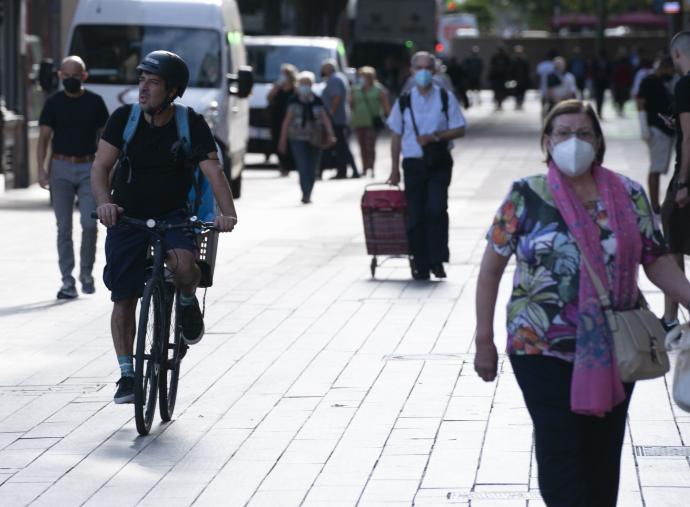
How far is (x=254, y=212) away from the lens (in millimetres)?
19906

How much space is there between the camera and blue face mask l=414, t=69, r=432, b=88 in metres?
12.9

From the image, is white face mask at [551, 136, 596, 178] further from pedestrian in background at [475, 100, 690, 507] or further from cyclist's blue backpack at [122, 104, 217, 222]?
cyclist's blue backpack at [122, 104, 217, 222]

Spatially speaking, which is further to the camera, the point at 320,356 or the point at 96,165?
the point at 320,356

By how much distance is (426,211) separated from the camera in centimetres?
1326

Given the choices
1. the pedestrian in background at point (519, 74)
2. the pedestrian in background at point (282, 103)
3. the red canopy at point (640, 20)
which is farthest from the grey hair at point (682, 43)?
the red canopy at point (640, 20)

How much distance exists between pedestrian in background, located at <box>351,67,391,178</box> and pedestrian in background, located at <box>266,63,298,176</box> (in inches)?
42.6

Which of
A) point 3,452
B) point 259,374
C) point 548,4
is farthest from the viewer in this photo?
point 548,4

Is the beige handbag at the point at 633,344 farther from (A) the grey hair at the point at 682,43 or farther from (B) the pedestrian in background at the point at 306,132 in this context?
(B) the pedestrian in background at the point at 306,132

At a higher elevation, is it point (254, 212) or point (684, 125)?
point (684, 125)

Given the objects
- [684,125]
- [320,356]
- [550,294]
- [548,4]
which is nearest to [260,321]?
[320,356]

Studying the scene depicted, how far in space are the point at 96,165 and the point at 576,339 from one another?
327 cm

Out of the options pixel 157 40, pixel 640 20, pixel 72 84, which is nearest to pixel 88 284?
pixel 72 84

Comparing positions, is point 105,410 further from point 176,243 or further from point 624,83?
point 624,83

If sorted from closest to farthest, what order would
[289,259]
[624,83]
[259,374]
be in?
[259,374], [289,259], [624,83]
